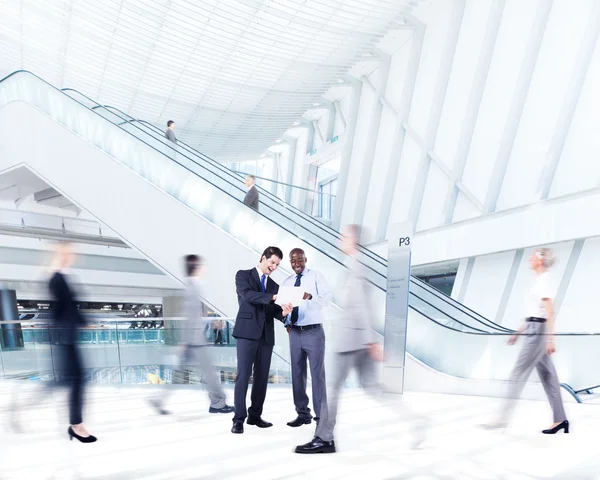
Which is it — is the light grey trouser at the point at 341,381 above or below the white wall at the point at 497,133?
below

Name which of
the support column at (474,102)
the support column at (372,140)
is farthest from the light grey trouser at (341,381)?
the support column at (372,140)

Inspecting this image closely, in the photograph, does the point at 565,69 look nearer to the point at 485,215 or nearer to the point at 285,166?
the point at 485,215

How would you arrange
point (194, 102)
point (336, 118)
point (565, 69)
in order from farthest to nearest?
point (336, 118) → point (194, 102) → point (565, 69)

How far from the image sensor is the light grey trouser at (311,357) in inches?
175

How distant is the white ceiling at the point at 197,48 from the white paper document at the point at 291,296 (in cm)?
1370

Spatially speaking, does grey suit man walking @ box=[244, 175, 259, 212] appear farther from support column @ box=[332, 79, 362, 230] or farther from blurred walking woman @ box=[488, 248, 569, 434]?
support column @ box=[332, 79, 362, 230]

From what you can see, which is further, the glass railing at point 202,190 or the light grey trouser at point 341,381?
the glass railing at point 202,190

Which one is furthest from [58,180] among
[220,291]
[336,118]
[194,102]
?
[336,118]

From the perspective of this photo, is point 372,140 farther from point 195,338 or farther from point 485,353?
point 195,338

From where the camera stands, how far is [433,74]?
20.1 meters

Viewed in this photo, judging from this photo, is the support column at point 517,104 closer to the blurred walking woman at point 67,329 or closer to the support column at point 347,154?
the support column at point 347,154

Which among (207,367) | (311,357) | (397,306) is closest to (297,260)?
(311,357)

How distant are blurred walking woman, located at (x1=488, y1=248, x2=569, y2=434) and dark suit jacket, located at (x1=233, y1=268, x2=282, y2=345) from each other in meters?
2.12

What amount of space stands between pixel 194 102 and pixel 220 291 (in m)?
16.7
